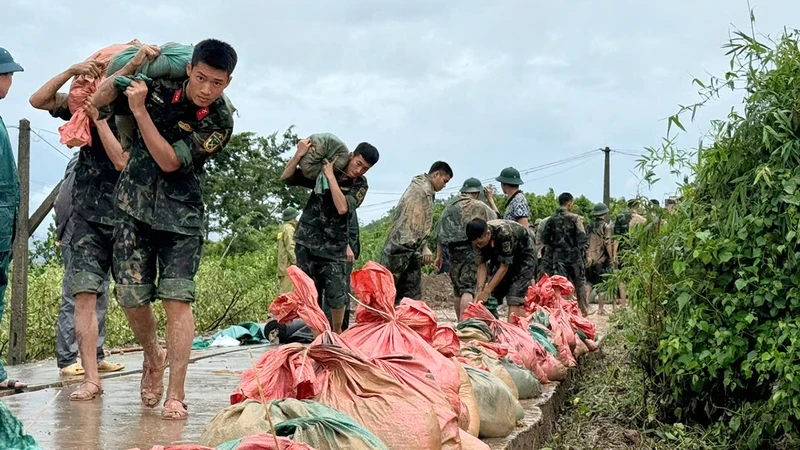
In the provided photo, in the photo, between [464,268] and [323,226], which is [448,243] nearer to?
[464,268]

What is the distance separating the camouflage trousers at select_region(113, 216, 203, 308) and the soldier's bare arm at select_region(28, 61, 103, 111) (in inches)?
35.8

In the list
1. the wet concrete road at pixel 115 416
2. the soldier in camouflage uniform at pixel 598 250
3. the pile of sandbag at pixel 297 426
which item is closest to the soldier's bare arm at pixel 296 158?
the wet concrete road at pixel 115 416

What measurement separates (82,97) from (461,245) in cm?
524

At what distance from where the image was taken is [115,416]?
170 inches

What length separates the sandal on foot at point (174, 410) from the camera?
4219mm

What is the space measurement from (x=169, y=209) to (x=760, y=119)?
10.8ft

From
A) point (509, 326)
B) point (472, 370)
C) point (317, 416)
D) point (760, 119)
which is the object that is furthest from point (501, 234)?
point (317, 416)

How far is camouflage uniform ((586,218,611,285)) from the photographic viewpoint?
1526cm

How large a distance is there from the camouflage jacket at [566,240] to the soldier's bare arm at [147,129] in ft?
31.1

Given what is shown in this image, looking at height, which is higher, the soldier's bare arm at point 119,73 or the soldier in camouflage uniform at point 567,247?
the soldier's bare arm at point 119,73

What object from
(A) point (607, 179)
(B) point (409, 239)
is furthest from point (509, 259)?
(A) point (607, 179)

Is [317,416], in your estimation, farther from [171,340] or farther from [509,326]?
[509,326]

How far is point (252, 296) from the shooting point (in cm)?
1224

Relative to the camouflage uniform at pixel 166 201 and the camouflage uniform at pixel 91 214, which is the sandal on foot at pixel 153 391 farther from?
the camouflage uniform at pixel 91 214
